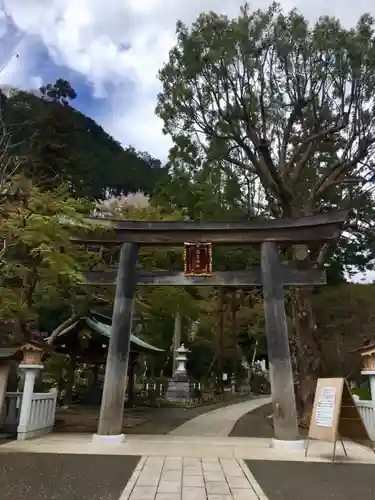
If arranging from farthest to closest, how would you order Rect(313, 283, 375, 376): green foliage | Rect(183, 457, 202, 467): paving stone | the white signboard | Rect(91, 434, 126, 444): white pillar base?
Rect(313, 283, 375, 376): green foliage, Rect(91, 434, 126, 444): white pillar base, the white signboard, Rect(183, 457, 202, 467): paving stone

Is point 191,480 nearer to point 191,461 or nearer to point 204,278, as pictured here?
point 191,461

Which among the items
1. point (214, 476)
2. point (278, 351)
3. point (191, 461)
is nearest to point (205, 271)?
point (278, 351)

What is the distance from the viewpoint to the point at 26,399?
9805mm

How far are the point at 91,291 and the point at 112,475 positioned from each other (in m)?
8.21

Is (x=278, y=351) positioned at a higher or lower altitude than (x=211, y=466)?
higher

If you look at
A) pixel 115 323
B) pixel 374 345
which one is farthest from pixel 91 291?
pixel 374 345

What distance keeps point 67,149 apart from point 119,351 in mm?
19947

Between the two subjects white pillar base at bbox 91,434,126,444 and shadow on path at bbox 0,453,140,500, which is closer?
shadow on path at bbox 0,453,140,500

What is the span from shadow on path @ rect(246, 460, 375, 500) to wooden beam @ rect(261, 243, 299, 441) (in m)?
1.53

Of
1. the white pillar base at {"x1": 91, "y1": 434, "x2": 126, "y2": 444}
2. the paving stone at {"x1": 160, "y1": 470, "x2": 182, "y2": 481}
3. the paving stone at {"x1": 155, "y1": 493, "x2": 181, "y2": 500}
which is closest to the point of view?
the paving stone at {"x1": 155, "y1": 493, "x2": 181, "y2": 500}

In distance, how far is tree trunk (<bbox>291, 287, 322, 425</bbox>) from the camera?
44.1 feet

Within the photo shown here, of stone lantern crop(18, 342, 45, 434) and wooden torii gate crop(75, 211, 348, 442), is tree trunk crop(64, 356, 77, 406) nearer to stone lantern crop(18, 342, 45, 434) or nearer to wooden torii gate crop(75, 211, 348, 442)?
stone lantern crop(18, 342, 45, 434)

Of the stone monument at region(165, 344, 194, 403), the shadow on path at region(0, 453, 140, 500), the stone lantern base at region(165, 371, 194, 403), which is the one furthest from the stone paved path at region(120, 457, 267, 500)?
the stone lantern base at region(165, 371, 194, 403)

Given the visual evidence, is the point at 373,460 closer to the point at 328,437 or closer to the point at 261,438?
the point at 328,437
